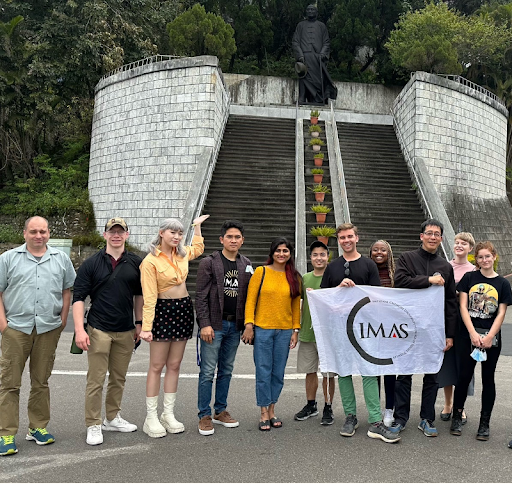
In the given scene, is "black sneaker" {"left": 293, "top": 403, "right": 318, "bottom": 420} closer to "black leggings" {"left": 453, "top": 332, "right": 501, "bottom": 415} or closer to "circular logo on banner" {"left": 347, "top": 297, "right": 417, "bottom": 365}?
"circular logo on banner" {"left": 347, "top": 297, "right": 417, "bottom": 365}

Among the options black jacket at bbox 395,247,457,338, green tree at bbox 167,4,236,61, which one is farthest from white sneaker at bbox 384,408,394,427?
green tree at bbox 167,4,236,61

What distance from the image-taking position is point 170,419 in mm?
4395

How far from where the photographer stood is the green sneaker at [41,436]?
13.3 ft

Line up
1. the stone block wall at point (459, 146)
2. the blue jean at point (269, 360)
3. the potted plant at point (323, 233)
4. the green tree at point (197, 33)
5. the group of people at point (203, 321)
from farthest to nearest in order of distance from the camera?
the green tree at point (197, 33) → the stone block wall at point (459, 146) → the potted plant at point (323, 233) → the blue jean at point (269, 360) → the group of people at point (203, 321)

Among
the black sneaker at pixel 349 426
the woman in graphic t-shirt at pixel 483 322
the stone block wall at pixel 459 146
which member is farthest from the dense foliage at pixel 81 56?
the woman in graphic t-shirt at pixel 483 322

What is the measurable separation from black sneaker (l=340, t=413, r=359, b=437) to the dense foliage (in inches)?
600

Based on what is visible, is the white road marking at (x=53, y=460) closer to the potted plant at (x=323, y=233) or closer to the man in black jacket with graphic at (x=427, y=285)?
the man in black jacket with graphic at (x=427, y=285)

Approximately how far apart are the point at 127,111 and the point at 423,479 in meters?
16.4

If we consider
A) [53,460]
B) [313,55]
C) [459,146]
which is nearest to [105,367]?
[53,460]

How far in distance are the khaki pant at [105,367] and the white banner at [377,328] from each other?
5.74 feet

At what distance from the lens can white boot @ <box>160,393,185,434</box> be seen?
4.36 meters

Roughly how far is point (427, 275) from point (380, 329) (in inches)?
26.1

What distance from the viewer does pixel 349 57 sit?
27.8 metres

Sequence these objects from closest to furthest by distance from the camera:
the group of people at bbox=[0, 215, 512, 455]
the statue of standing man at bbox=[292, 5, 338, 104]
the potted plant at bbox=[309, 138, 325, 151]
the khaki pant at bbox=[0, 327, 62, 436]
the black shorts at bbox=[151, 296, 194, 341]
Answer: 1. the khaki pant at bbox=[0, 327, 62, 436]
2. the group of people at bbox=[0, 215, 512, 455]
3. the black shorts at bbox=[151, 296, 194, 341]
4. the potted plant at bbox=[309, 138, 325, 151]
5. the statue of standing man at bbox=[292, 5, 338, 104]
